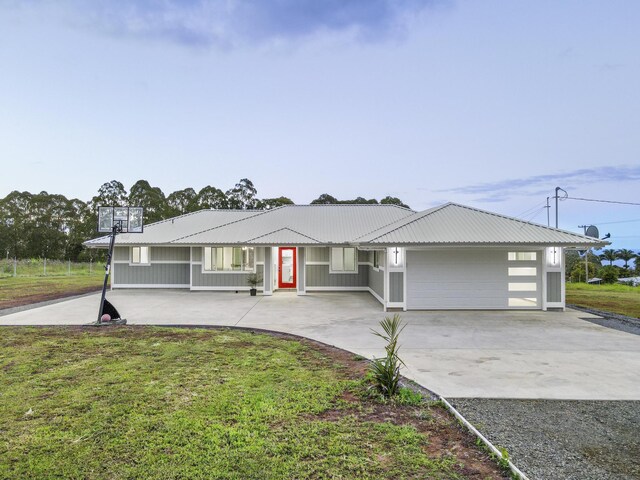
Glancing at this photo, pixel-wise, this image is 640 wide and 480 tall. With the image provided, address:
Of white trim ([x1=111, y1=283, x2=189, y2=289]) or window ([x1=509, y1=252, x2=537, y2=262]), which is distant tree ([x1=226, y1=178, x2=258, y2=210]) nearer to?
white trim ([x1=111, y1=283, x2=189, y2=289])

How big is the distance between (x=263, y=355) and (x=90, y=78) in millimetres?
17450

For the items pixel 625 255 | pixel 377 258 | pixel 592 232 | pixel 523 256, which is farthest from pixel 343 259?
pixel 625 255

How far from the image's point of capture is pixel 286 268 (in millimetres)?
17141

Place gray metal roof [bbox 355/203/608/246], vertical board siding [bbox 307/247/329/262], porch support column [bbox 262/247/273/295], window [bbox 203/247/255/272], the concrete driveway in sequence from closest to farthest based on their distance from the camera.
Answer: the concrete driveway < gray metal roof [bbox 355/203/608/246] < porch support column [bbox 262/247/273/295] < window [bbox 203/247/255/272] < vertical board siding [bbox 307/247/329/262]

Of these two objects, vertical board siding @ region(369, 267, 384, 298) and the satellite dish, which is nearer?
vertical board siding @ region(369, 267, 384, 298)

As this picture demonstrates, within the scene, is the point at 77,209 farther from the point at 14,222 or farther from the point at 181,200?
the point at 181,200

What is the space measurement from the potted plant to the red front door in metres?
1.61

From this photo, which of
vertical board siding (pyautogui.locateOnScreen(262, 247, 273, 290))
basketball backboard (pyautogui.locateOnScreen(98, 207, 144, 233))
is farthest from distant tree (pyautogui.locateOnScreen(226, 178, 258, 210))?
basketball backboard (pyautogui.locateOnScreen(98, 207, 144, 233))

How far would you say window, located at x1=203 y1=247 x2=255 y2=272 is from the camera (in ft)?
52.5

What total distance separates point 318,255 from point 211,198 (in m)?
29.6

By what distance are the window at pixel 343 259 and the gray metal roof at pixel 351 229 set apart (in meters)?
0.83

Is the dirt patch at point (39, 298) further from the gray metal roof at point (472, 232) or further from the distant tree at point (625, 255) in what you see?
the distant tree at point (625, 255)

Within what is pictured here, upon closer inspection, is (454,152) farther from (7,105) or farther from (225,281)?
(7,105)

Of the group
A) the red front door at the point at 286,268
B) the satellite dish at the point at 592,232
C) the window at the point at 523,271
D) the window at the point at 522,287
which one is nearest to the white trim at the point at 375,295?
the red front door at the point at 286,268
